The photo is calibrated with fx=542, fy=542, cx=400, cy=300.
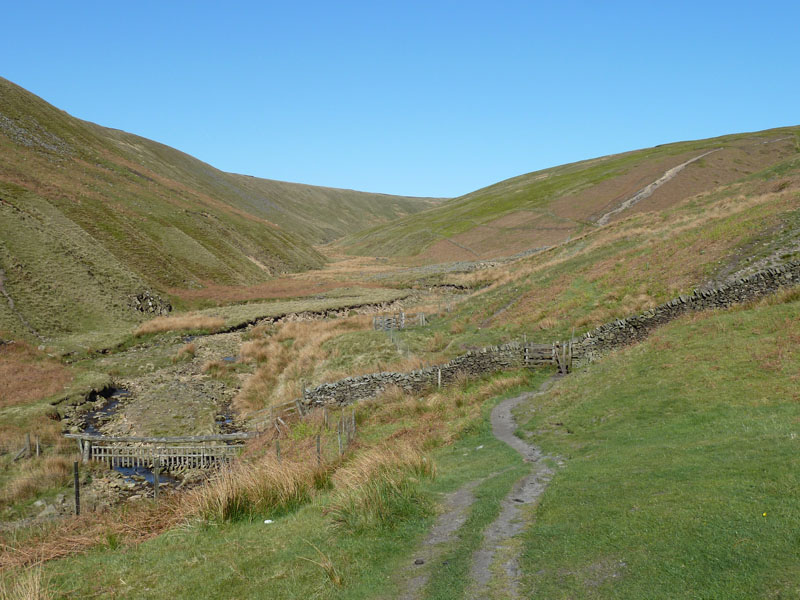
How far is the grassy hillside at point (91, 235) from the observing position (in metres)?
49.6

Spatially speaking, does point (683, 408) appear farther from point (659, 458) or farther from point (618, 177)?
point (618, 177)

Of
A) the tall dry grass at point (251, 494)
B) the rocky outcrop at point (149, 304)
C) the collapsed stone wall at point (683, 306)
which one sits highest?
the rocky outcrop at point (149, 304)

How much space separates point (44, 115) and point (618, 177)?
115956 millimetres

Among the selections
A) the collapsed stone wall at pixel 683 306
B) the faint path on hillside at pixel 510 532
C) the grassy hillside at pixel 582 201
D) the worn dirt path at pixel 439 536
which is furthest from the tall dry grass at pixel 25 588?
the grassy hillside at pixel 582 201

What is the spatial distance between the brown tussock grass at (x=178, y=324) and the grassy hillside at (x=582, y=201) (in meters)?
62.1

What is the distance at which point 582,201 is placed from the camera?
115 m

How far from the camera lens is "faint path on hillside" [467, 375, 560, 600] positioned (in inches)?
302

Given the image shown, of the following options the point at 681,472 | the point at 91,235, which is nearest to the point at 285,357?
the point at 681,472

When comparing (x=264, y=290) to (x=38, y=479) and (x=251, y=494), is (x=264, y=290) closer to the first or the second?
(x=38, y=479)

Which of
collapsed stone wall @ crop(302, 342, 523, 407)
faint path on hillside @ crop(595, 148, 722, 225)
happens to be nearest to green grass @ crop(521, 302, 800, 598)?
collapsed stone wall @ crop(302, 342, 523, 407)

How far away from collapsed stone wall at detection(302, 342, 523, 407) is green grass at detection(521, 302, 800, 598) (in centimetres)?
594

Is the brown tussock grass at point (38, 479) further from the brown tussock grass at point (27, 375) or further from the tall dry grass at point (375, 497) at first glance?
Answer: the tall dry grass at point (375, 497)

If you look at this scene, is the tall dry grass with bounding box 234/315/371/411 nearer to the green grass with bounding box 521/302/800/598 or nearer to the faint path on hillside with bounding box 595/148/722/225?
the green grass with bounding box 521/302/800/598

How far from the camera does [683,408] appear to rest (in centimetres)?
1540
